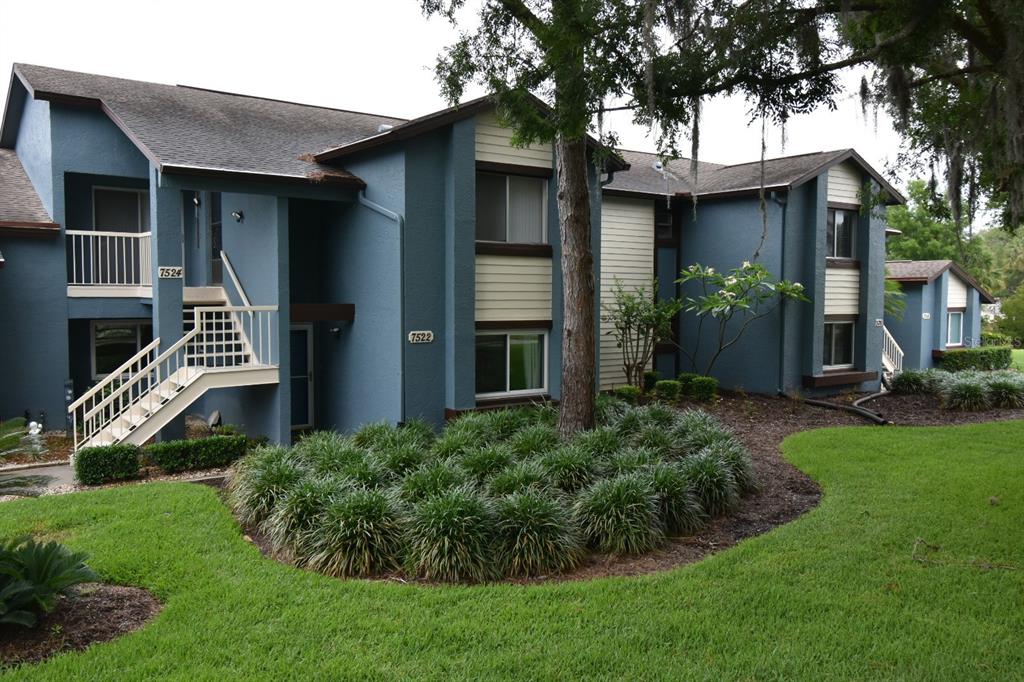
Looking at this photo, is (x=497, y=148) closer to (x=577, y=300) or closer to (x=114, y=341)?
(x=577, y=300)

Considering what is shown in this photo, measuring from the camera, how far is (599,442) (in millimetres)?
9281

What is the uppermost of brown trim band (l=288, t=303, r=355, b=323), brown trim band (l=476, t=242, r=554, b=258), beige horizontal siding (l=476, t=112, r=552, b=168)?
beige horizontal siding (l=476, t=112, r=552, b=168)

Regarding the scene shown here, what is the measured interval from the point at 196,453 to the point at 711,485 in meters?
7.19

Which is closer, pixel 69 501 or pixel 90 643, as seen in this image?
pixel 90 643

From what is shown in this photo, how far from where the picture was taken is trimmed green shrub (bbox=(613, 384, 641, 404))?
14.0 meters

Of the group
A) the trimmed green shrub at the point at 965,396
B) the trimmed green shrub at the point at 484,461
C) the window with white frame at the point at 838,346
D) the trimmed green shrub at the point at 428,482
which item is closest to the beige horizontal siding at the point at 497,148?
the trimmed green shrub at the point at 484,461

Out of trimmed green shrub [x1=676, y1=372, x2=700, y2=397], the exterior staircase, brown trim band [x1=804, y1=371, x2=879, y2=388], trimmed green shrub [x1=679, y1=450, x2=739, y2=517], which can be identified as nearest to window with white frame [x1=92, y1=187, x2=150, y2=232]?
the exterior staircase

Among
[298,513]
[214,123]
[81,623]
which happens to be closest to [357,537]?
[298,513]

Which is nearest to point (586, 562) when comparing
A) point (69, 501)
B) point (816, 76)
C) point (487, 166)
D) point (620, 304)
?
point (816, 76)

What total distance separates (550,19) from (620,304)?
870 centimetres

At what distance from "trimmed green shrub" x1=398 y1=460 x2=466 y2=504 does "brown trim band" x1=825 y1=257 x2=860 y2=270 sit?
11.7 m

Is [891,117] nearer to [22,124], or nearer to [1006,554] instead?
[1006,554]

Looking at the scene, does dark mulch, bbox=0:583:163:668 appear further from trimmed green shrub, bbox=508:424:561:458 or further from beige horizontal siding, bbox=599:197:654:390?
beige horizontal siding, bbox=599:197:654:390

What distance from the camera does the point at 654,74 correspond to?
20.3 ft
